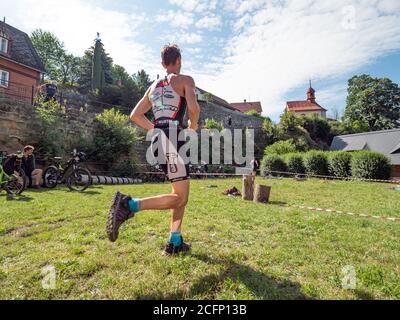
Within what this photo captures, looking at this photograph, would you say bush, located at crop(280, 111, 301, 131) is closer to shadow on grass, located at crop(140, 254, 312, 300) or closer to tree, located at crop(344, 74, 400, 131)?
tree, located at crop(344, 74, 400, 131)

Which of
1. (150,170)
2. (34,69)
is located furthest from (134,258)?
(34,69)

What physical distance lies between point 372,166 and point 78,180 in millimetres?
17176

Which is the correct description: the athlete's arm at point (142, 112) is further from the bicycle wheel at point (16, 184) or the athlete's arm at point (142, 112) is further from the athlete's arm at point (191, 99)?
the bicycle wheel at point (16, 184)

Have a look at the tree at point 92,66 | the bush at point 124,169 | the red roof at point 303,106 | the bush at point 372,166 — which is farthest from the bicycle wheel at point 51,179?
the red roof at point 303,106

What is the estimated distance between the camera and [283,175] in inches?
840

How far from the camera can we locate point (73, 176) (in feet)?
28.2

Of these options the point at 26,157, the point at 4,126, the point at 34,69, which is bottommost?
the point at 26,157

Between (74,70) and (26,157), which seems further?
(74,70)

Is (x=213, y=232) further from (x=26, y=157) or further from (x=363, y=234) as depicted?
(x=26, y=157)

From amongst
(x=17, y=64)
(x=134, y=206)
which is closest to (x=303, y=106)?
(x=17, y=64)

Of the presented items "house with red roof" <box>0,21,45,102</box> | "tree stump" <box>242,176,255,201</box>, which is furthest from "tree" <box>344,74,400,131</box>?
"tree stump" <box>242,176,255,201</box>

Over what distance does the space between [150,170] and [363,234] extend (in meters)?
14.4
